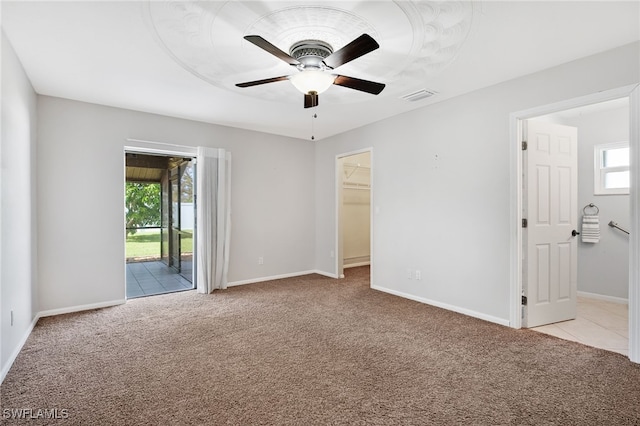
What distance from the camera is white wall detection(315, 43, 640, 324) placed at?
2961 mm

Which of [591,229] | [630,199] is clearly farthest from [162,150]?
[591,229]

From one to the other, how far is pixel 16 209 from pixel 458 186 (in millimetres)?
4292

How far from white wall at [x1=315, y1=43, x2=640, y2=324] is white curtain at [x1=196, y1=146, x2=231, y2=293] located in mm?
2208

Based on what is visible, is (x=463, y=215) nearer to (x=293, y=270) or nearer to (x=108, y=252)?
(x=293, y=270)

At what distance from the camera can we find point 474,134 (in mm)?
3547

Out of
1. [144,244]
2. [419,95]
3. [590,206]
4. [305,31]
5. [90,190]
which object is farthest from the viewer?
[144,244]

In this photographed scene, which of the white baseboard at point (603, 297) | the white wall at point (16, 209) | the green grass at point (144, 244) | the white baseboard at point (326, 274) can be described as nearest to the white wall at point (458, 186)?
the white baseboard at point (326, 274)

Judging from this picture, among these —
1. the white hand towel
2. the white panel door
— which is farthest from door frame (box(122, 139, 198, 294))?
the white hand towel

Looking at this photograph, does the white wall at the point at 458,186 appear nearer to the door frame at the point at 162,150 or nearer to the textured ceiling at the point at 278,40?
the textured ceiling at the point at 278,40

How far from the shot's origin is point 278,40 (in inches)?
95.0

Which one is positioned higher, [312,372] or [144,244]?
[144,244]

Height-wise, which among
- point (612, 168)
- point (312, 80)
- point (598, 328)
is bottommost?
point (598, 328)

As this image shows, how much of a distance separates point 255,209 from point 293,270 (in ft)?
4.29

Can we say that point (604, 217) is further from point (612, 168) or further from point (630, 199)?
point (630, 199)
